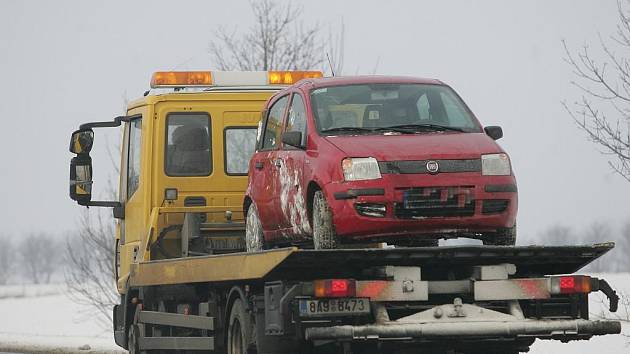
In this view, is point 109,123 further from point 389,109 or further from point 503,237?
point 503,237

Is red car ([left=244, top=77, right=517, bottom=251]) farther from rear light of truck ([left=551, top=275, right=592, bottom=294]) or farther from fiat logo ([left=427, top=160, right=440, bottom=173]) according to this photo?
rear light of truck ([left=551, top=275, right=592, bottom=294])

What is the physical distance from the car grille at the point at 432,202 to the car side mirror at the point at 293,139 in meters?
1.29

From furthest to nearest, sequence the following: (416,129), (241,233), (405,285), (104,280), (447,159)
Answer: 1. (104,280)
2. (241,233)
3. (416,129)
4. (447,159)
5. (405,285)

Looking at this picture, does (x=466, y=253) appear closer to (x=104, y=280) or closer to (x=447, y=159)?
(x=447, y=159)

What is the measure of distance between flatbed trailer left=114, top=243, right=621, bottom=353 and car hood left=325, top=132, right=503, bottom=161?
0.90 m

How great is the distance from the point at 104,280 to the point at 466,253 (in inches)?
913

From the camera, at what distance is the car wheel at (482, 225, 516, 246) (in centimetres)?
1057

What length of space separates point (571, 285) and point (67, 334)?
24286mm

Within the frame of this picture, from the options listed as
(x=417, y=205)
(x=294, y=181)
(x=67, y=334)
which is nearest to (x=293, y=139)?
(x=294, y=181)

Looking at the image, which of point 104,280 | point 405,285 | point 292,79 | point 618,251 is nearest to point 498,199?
point 405,285

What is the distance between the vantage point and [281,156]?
11.6 m

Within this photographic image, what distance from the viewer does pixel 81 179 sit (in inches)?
595

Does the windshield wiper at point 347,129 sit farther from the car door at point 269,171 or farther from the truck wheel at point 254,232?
the truck wheel at point 254,232

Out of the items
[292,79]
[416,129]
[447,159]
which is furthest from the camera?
[292,79]
